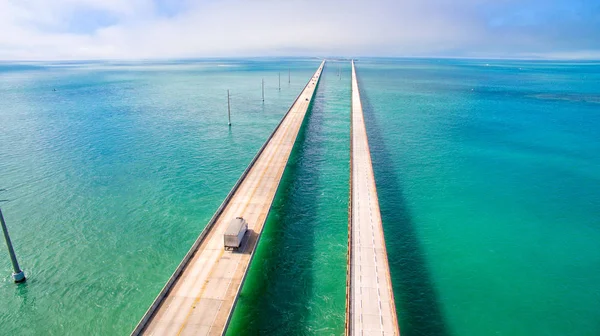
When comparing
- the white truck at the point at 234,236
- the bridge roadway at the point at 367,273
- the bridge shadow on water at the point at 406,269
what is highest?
the white truck at the point at 234,236

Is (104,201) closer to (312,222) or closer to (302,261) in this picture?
(312,222)

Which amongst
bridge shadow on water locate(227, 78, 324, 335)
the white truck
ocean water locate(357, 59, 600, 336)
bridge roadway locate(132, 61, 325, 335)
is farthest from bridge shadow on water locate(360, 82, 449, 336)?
the white truck

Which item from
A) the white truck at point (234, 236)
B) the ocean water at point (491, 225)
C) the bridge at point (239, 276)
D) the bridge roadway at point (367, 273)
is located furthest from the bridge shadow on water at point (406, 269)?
the white truck at point (234, 236)

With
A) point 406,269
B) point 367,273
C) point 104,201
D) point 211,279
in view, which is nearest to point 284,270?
point 211,279

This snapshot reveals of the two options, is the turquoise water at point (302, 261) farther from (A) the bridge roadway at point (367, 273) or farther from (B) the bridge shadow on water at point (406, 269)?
(B) the bridge shadow on water at point (406, 269)

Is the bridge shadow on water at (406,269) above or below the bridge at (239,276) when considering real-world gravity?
below

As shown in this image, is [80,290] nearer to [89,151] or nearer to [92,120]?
[89,151]

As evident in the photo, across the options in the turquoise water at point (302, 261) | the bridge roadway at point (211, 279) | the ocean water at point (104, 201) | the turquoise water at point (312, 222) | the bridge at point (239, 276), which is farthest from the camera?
the ocean water at point (104, 201)
